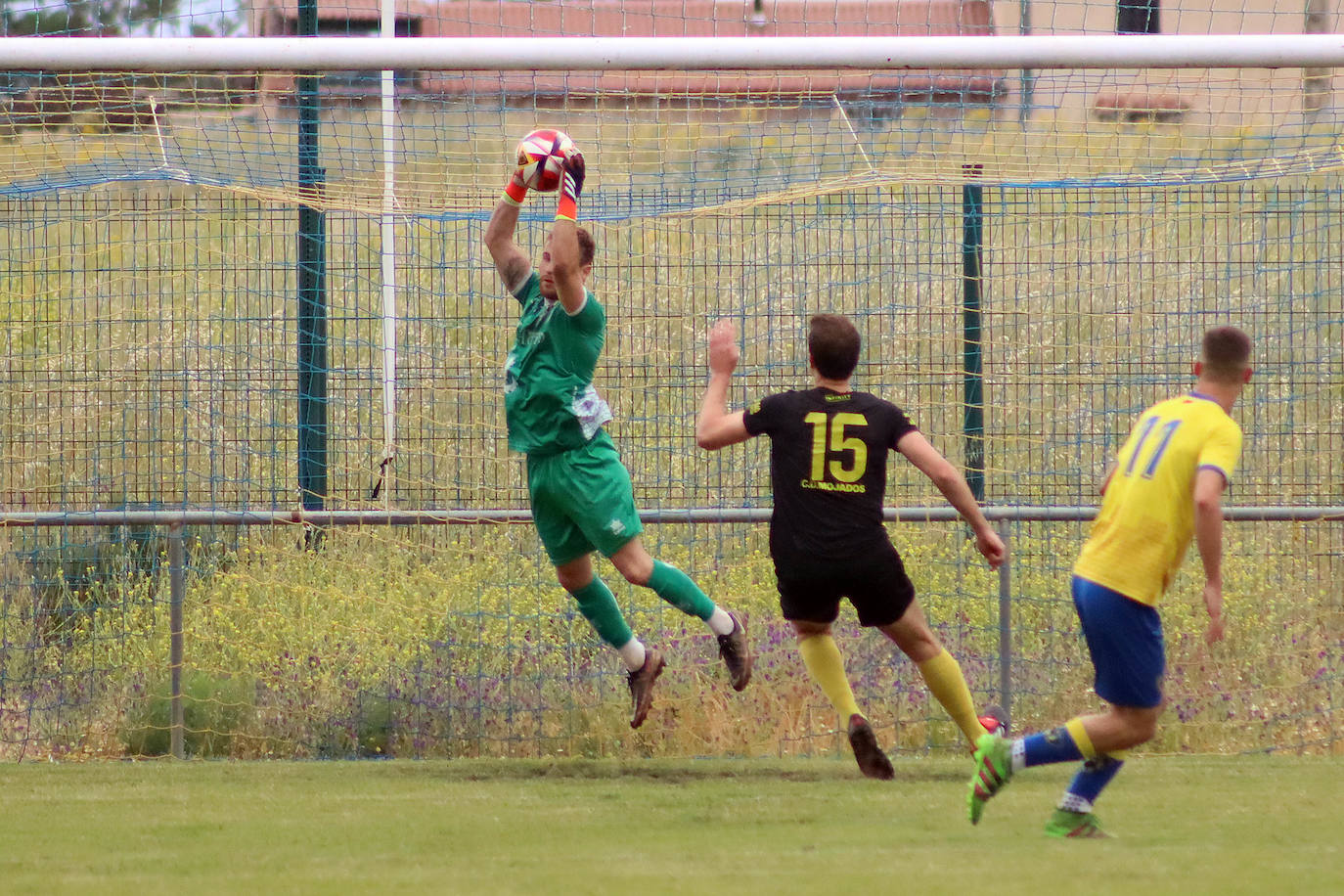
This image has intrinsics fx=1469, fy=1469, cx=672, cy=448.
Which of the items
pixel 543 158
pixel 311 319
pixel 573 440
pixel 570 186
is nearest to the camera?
pixel 570 186

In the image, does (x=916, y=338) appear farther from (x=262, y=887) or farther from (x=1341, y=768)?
(x=262, y=887)

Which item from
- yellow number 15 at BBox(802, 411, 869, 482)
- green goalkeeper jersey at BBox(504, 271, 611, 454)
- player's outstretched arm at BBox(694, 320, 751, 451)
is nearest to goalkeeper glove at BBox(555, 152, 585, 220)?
green goalkeeper jersey at BBox(504, 271, 611, 454)

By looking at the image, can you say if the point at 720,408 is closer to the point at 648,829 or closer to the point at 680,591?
the point at 680,591

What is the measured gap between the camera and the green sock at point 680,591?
591cm

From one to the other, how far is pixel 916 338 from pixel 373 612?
10.8 ft

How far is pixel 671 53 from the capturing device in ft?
19.7

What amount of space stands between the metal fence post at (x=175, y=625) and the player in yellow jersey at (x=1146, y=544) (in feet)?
13.4

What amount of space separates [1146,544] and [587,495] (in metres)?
2.21

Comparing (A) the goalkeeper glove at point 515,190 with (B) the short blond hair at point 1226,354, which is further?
(A) the goalkeeper glove at point 515,190

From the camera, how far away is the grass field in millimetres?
4289

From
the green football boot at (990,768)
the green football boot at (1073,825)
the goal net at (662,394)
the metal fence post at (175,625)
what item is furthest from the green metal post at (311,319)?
the green football boot at (1073,825)

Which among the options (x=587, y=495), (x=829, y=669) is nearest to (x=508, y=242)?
(x=587, y=495)

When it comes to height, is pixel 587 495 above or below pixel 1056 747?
above

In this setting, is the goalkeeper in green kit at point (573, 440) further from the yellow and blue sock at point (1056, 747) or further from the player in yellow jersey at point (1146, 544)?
the player in yellow jersey at point (1146, 544)
